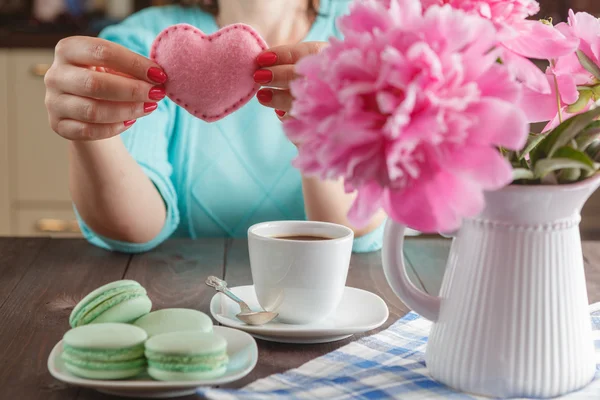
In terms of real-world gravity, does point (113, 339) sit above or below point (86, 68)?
below

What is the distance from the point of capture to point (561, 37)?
53 cm

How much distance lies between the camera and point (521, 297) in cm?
55

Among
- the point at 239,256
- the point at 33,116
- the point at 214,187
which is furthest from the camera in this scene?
the point at 33,116

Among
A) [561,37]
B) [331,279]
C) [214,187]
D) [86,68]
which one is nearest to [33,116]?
[214,187]

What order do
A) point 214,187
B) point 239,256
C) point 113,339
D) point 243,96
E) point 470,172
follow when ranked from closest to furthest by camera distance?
point 470,172, point 113,339, point 243,96, point 239,256, point 214,187

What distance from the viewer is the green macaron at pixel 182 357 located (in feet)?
1.82

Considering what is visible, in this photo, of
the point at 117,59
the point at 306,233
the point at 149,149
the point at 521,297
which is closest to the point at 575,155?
the point at 521,297

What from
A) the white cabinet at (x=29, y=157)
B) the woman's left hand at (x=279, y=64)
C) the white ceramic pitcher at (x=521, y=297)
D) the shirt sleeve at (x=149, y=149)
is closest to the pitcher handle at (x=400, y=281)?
the white ceramic pitcher at (x=521, y=297)

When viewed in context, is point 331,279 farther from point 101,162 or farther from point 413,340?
point 101,162

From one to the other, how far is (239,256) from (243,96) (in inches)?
10.1

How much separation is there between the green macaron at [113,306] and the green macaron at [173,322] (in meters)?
0.01

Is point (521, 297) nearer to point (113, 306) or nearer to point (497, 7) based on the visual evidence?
point (497, 7)

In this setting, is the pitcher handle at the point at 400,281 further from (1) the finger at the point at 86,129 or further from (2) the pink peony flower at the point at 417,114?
(1) the finger at the point at 86,129

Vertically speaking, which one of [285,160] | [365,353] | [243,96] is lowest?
[365,353]
